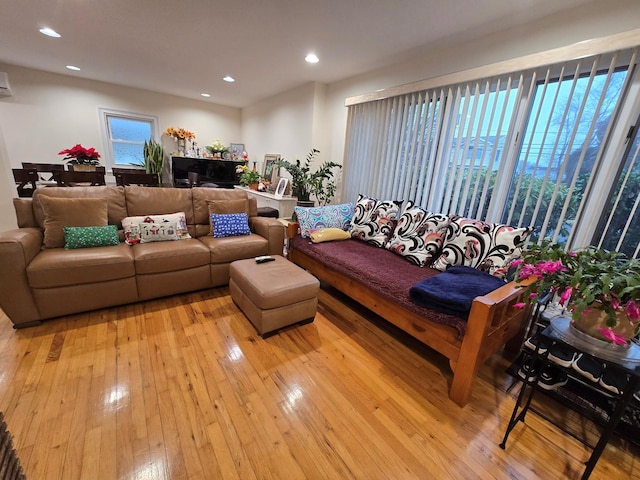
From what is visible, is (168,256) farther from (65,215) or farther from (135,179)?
(135,179)

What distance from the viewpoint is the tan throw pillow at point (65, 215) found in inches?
84.1

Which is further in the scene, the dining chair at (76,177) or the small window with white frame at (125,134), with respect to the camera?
the small window with white frame at (125,134)

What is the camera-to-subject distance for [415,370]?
1.79 meters

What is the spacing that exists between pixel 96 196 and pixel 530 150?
12.3 ft

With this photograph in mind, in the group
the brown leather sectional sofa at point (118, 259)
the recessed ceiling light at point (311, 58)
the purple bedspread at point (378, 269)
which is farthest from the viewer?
the recessed ceiling light at point (311, 58)

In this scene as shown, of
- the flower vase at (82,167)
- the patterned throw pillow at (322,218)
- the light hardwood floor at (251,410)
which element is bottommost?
the light hardwood floor at (251,410)

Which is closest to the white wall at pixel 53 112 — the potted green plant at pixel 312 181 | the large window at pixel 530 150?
the potted green plant at pixel 312 181

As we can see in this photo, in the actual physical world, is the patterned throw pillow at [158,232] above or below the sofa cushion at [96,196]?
below

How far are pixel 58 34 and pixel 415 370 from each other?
486 cm

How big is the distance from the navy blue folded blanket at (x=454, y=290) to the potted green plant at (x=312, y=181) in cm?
238

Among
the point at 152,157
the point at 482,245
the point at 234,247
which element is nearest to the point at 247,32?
the point at 234,247

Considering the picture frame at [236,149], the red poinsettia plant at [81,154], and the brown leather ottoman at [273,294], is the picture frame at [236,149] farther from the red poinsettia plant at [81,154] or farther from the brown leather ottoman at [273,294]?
the brown leather ottoman at [273,294]

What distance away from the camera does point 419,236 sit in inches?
95.0

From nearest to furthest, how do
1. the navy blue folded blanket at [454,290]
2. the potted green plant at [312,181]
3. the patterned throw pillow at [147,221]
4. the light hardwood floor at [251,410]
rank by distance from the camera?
the light hardwood floor at [251,410] < the navy blue folded blanket at [454,290] < the patterned throw pillow at [147,221] < the potted green plant at [312,181]
